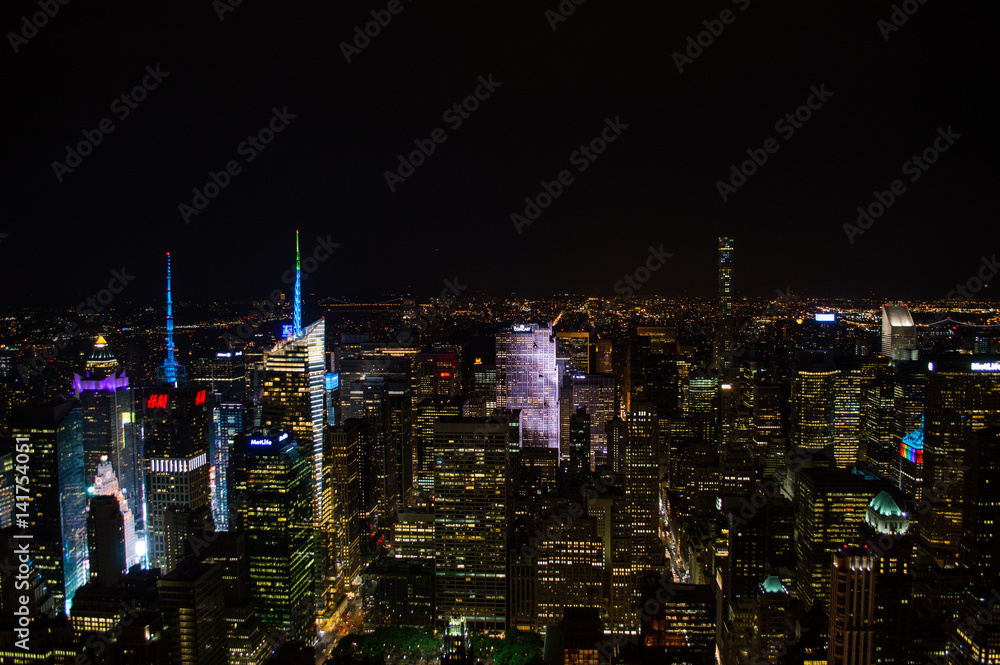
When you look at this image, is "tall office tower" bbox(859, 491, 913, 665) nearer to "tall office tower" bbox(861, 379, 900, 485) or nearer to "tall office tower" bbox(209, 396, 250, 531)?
"tall office tower" bbox(861, 379, 900, 485)

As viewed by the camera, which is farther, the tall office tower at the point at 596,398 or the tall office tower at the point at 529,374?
the tall office tower at the point at 529,374

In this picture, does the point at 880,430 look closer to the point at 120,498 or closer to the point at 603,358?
the point at 603,358

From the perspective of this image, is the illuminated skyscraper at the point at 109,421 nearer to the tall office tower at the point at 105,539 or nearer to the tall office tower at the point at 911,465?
the tall office tower at the point at 105,539

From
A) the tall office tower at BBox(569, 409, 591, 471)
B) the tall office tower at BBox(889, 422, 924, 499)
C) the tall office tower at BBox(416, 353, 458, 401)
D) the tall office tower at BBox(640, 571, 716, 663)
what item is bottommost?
the tall office tower at BBox(640, 571, 716, 663)

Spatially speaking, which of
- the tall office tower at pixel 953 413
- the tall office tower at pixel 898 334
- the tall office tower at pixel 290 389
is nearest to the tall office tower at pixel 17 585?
the tall office tower at pixel 290 389

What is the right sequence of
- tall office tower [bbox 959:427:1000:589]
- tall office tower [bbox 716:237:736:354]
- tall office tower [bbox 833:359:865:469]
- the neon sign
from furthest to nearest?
1. tall office tower [bbox 716:237:736:354]
2. tall office tower [bbox 833:359:865:469]
3. the neon sign
4. tall office tower [bbox 959:427:1000:589]

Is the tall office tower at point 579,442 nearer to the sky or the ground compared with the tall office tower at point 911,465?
nearer to the ground

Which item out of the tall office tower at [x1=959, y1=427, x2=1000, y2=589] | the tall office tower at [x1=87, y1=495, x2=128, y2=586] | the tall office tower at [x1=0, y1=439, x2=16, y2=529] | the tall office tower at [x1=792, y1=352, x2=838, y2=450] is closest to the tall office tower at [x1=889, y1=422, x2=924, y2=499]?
the tall office tower at [x1=792, y1=352, x2=838, y2=450]
